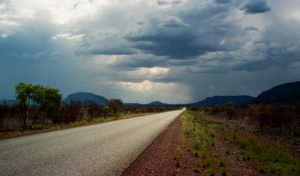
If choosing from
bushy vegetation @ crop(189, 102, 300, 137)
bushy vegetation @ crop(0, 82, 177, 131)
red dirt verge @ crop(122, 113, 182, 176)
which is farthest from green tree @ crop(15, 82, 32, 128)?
bushy vegetation @ crop(189, 102, 300, 137)

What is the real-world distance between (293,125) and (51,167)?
2359 centimetres

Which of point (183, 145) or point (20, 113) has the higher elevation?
point (20, 113)

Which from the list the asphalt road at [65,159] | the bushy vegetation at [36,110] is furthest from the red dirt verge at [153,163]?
the bushy vegetation at [36,110]

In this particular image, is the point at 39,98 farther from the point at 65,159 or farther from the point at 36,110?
the point at 65,159

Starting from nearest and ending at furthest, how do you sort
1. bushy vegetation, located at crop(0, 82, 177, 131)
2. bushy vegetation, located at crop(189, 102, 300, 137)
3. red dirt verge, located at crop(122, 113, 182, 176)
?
red dirt verge, located at crop(122, 113, 182, 176) → bushy vegetation, located at crop(0, 82, 177, 131) → bushy vegetation, located at crop(189, 102, 300, 137)

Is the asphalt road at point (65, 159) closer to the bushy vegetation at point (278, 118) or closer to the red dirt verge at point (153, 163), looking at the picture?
the red dirt verge at point (153, 163)

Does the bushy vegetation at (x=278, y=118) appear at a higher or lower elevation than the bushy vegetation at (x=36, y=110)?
lower

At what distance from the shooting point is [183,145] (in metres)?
12.0

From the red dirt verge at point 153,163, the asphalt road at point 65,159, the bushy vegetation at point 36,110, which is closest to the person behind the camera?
the asphalt road at point 65,159

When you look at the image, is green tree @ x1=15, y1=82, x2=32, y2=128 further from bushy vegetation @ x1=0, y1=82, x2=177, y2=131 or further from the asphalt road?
the asphalt road

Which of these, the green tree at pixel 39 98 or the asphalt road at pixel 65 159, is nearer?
the asphalt road at pixel 65 159

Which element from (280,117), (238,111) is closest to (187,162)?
(280,117)

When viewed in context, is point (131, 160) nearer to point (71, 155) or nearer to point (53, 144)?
point (71, 155)

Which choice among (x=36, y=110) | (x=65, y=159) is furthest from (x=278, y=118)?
(x=36, y=110)
